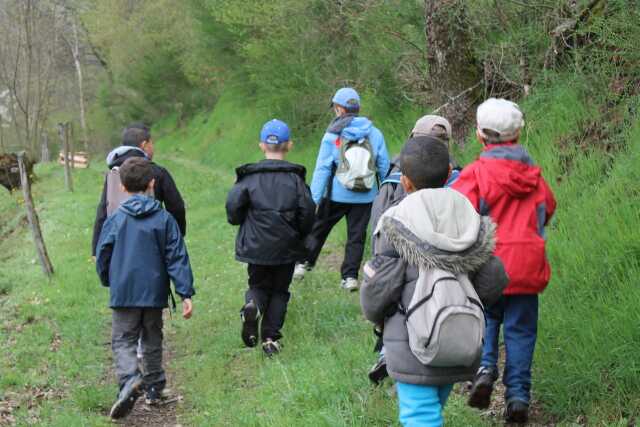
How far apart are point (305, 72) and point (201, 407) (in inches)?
489

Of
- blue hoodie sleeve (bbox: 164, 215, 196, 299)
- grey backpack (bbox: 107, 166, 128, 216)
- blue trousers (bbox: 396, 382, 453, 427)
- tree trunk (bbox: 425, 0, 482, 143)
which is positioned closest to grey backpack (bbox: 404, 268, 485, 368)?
blue trousers (bbox: 396, 382, 453, 427)

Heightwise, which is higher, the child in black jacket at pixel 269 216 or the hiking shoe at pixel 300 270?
the child in black jacket at pixel 269 216

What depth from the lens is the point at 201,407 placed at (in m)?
6.03

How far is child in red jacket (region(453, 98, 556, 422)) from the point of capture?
445 cm

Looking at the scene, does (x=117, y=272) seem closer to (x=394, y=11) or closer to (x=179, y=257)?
(x=179, y=257)

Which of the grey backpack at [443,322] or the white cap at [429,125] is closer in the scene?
the grey backpack at [443,322]

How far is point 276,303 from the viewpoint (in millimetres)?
6895

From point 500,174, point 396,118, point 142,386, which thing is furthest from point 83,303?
point 500,174

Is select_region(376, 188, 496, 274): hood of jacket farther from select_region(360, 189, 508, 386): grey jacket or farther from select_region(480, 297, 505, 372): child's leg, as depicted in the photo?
select_region(480, 297, 505, 372): child's leg

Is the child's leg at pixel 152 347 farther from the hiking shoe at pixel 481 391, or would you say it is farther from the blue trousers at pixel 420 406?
the blue trousers at pixel 420 406

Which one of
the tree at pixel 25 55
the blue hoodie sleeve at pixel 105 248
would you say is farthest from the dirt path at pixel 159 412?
the tree at pixel 25 55

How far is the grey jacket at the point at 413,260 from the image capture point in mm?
3600

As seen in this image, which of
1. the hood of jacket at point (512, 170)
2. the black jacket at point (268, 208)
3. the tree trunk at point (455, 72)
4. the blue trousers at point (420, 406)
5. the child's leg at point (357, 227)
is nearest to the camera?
the blue trousers at point (420, 406)

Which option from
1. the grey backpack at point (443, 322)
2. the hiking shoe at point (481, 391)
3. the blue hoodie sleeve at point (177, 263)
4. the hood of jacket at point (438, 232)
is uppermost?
the hood of jacket at point (438, 232)
